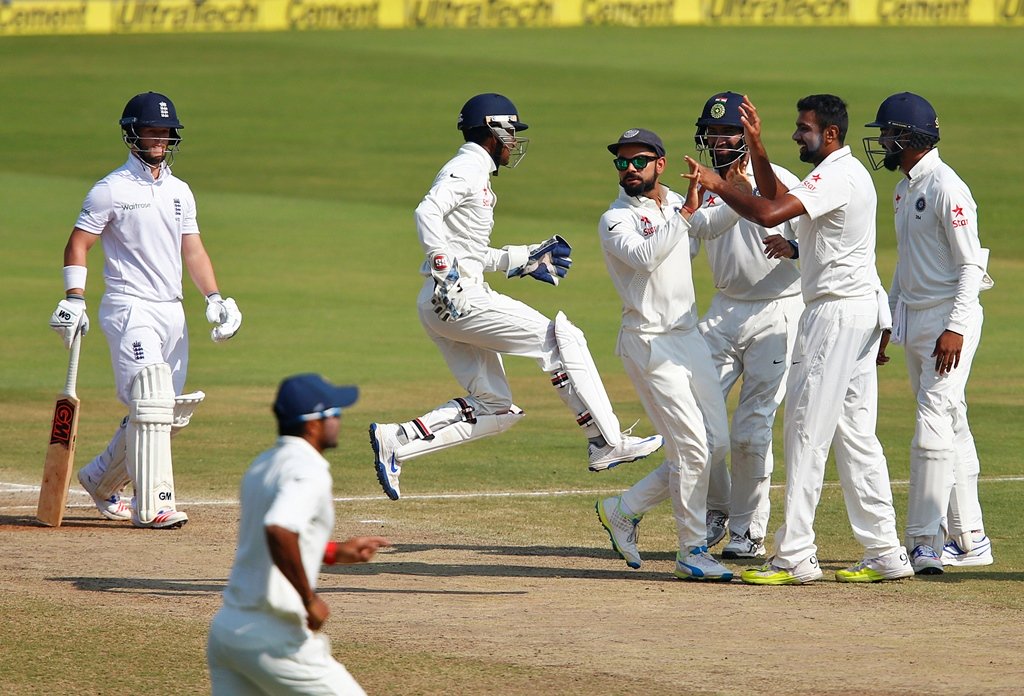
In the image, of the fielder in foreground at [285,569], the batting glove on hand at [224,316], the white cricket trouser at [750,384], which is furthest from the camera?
the batting glove on hand at [224,316]

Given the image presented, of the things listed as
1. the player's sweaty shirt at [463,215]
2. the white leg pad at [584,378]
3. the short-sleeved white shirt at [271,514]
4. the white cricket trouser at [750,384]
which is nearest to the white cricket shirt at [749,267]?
the white cricket trouser at [750,384]

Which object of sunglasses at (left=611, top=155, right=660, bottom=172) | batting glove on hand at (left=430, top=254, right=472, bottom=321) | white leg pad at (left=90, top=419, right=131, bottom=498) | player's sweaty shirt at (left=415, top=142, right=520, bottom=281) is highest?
sunglasses at (left=611, top=155, right=660, bottom=172)

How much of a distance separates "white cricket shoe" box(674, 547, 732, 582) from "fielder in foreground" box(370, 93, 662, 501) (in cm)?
73

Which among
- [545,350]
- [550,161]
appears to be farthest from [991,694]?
[550,161]

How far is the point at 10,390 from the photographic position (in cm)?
1605

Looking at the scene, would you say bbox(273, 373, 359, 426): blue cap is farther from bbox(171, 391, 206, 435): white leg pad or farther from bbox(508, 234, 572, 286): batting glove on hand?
bbox(171, 391, 206, 435): white leg pad

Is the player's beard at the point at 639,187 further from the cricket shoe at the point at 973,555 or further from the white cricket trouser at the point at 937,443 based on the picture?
the cricket shoe at the point at 973,555

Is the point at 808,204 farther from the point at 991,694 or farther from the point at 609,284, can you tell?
the point at 609,284

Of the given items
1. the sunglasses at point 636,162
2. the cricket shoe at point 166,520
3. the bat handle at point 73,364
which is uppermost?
the sunglasses at point 636,162

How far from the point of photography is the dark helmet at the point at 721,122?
912 cm

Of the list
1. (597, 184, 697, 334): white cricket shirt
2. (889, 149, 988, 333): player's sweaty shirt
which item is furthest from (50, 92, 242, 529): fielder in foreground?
(889, 149, 988, 333): player's sweaty shirt

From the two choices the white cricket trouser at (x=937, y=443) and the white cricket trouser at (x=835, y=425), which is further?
the white cricket trouser at (x=937, y=443)

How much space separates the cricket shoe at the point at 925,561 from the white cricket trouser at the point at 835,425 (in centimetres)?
39

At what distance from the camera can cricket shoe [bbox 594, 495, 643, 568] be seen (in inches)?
355
